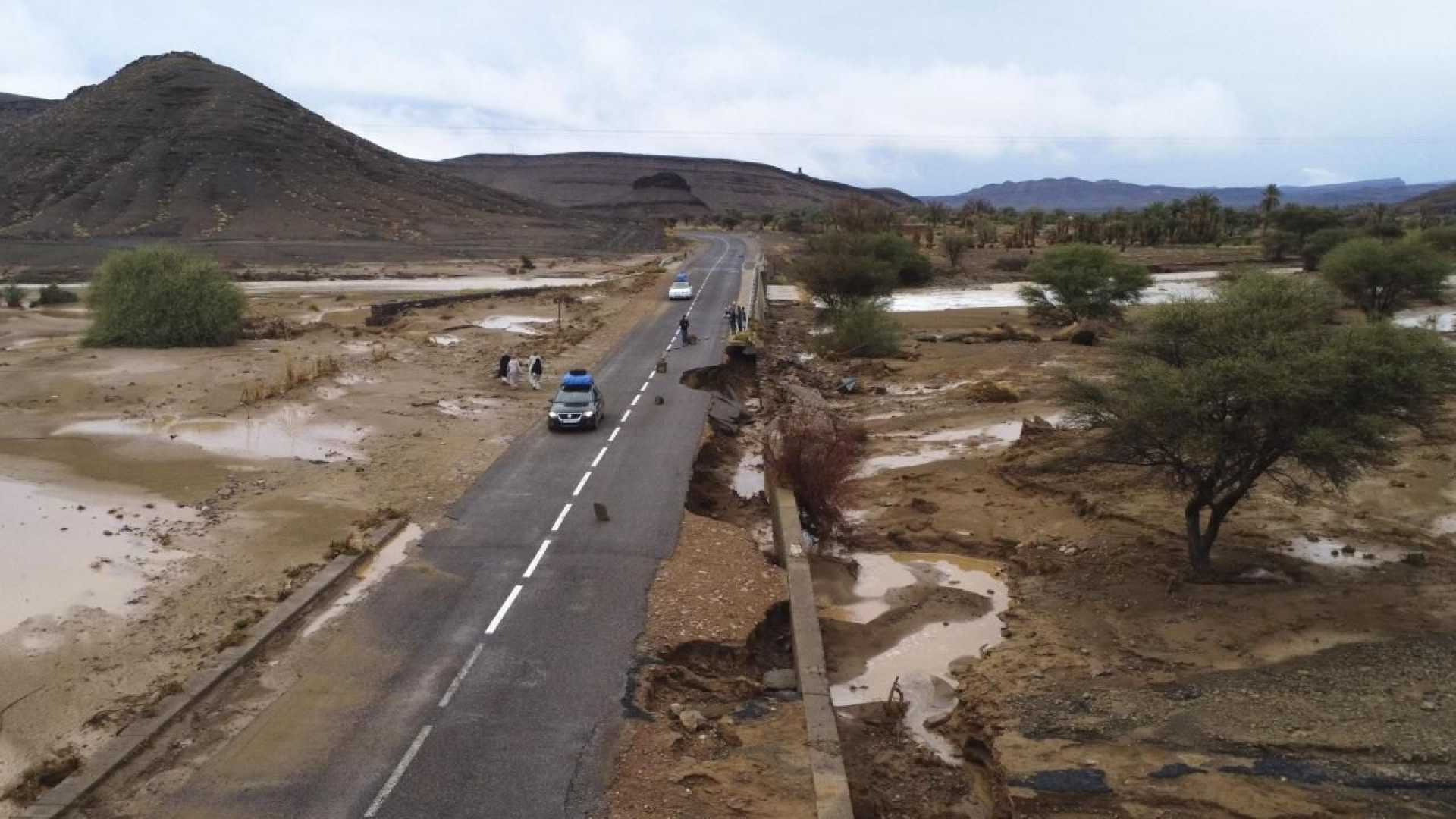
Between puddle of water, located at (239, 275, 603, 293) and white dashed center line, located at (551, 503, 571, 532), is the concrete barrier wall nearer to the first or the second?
white dashed center line, located at (551, 503, 571, 532)

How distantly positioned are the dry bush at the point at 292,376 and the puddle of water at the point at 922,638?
22.4 metres

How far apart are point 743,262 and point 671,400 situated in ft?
198

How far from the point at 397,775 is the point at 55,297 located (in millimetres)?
68453

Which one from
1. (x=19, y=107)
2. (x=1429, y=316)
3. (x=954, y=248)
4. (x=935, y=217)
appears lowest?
(x=1429, y=316)

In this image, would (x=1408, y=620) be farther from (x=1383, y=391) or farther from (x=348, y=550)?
(x=348, y=550)

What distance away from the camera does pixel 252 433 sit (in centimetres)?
2839

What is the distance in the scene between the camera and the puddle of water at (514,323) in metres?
51.1

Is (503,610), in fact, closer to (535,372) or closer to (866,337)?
(535,372)

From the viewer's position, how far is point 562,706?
12.5 metres

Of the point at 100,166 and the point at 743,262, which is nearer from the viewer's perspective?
the point at 743,262

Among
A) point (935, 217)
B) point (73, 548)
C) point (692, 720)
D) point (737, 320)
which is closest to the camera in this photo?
point (692, 720)

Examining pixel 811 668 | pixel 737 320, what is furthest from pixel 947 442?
pixel 737 320

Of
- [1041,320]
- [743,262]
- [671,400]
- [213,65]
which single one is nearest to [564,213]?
[213,65]

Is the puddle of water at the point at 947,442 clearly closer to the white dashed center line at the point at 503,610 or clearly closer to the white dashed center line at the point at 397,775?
the white dashed center line at the point at 503,610
